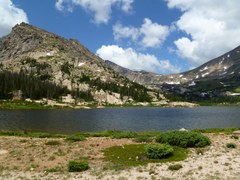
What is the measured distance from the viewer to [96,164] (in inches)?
1080

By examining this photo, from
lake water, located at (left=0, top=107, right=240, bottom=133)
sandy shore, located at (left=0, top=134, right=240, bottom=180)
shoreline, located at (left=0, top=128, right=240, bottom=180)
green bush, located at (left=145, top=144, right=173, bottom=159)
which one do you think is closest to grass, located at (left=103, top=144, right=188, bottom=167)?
green bush, located at (left=145, top=144, right=173, bottom=159)

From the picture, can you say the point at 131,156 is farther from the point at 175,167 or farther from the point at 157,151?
the point at 175,167

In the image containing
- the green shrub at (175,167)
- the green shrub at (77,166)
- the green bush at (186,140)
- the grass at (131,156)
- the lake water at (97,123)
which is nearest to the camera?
the green shrub at (175,167)

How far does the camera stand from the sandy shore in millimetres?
23547

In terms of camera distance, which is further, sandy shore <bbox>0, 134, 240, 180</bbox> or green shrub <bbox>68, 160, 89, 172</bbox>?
green shrub <bbox>68, 160, 89, 172</bbox>

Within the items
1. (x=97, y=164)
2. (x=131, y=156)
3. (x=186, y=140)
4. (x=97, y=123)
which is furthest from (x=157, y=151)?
(x=97, y=123)

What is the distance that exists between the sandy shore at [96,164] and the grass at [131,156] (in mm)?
838

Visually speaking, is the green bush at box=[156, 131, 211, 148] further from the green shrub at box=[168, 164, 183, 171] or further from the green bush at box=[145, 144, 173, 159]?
the green shrub at box=[168, 164, 183, 171]

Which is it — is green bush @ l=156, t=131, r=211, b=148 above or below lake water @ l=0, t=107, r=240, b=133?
above

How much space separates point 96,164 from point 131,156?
13.1 feet

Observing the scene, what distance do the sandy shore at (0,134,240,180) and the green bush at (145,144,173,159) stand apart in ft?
6.60

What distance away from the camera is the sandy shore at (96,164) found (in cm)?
2355

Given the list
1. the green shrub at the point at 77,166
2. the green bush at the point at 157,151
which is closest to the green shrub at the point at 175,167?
the green bush at the point at 157,151

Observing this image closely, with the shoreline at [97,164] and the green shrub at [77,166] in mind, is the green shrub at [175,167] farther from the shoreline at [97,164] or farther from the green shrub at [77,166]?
the green shrub at [77,166]
